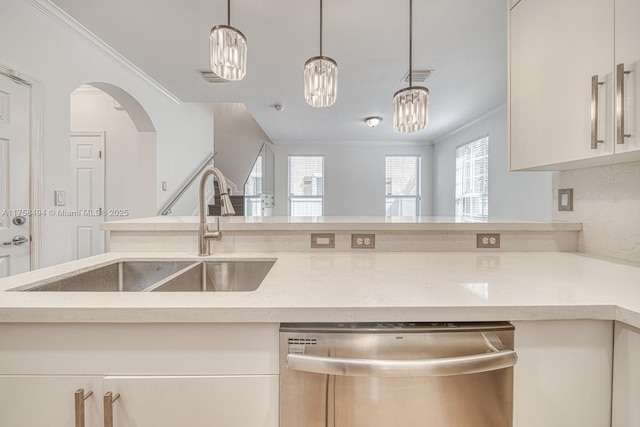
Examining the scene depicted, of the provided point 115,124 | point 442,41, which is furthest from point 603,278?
point 115,124

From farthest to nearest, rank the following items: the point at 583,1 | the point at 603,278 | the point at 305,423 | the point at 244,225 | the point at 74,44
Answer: the point at 74,44
the point at 244,225
the point at 583,1
the point at 603,278
the point at 305,423

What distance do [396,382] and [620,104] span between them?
1.13 meters

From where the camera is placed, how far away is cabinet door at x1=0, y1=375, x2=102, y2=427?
0.70 metres

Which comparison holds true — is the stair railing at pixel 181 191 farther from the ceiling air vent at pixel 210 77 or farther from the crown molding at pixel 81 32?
the ceiling air vent at pixel 210 77

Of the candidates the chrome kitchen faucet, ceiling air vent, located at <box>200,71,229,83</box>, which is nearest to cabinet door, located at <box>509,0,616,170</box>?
the chrome kitchen faucet

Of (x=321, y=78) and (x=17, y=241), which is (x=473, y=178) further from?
(x=17, y=241)

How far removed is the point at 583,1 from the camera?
108 centimetres

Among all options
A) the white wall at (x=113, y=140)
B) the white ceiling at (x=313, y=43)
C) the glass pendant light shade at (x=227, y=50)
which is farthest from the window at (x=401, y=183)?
the glass pendant light shade at (x=227, y=50)

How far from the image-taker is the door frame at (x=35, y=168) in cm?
203

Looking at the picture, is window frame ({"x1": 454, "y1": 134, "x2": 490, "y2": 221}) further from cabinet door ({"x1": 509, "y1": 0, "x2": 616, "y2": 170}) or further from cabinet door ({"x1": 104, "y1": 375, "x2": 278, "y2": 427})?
cabinet door ({"x1": 104, "y1": 375, "x2": 278, "y2": 427})

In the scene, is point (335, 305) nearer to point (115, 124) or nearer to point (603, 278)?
point (603, 278)

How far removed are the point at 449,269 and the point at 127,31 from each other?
2.94 meters

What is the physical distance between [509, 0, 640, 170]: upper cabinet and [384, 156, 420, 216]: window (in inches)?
214

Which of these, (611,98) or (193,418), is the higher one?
(611,98)
